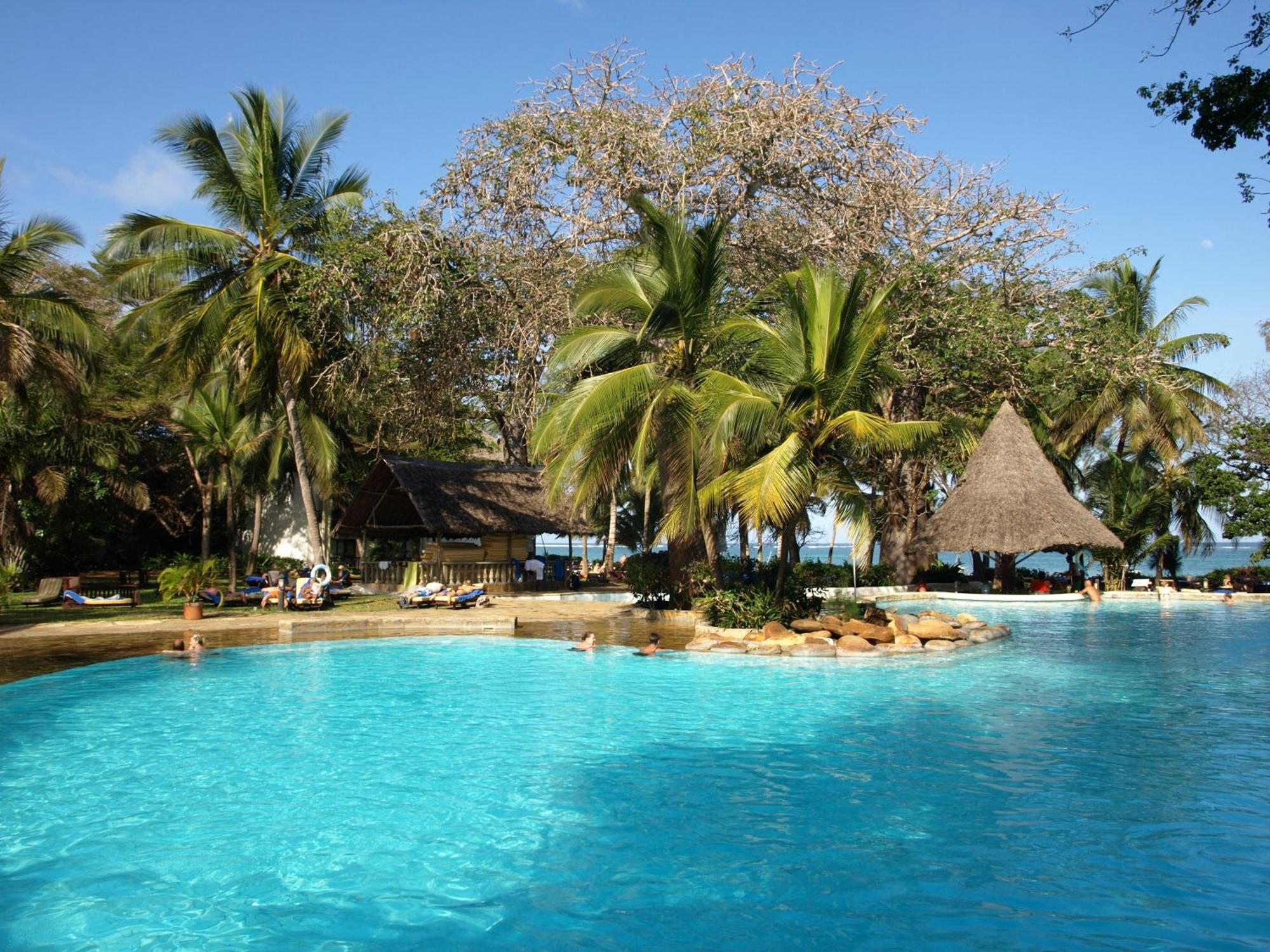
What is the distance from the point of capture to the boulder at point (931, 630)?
1563 centimetres

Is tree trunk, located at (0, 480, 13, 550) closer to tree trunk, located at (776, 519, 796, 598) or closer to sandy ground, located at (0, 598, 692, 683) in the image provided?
sandy ground, located at (0, 598, 692, 683)

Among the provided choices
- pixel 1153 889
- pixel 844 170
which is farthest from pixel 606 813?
pixel 844 170

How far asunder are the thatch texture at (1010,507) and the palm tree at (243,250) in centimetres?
1597

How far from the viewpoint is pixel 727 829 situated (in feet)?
21.6

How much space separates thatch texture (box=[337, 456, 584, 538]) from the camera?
985 inches

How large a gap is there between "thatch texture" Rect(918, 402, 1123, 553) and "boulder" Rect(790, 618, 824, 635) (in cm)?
974

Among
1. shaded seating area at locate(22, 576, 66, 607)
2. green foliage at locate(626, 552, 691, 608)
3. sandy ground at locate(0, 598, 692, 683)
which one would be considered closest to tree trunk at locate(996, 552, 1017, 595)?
green foliage at locate(626, 552, 691, 608)

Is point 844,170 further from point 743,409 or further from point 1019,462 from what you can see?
point 743,409

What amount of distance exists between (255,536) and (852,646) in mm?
23677

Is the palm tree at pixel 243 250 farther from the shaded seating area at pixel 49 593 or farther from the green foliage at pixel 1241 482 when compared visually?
the green foliage at pixel 1241 482

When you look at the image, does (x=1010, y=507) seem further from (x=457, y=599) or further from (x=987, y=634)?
(x=457, y=599)

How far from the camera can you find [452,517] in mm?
24953

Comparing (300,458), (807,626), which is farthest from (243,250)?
Result: (807,626)

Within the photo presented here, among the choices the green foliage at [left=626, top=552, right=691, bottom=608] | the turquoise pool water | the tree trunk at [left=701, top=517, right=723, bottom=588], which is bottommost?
the turquoise pool water
